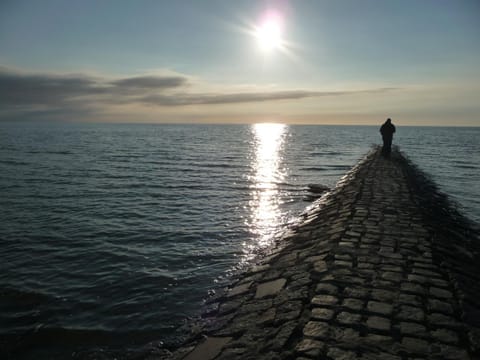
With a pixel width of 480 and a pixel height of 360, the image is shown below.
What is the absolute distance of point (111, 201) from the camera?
15688mm

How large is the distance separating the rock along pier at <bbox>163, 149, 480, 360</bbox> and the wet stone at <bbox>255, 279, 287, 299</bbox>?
0.07 feet

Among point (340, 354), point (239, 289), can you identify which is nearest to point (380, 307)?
point (340, 354)

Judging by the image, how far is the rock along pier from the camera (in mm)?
3910

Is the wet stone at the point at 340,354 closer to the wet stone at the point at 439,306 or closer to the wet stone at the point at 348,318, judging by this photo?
the wet stone at the point at 348,318

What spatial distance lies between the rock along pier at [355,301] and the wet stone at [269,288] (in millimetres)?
23

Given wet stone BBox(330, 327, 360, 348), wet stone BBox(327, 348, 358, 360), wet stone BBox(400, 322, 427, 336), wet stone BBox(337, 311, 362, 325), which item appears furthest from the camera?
wet stone BBox(337, 311, 362, 325)

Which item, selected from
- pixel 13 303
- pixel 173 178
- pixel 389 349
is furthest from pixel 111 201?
pixel 389 349

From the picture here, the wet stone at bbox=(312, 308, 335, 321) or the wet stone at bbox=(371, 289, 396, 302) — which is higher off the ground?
the wet stone at bbox=(371, 289, 396, 302)

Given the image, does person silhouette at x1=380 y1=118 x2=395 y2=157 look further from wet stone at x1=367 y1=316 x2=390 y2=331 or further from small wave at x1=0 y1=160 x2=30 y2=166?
small wave at x1=0 y1=160 x2=30 y2=166

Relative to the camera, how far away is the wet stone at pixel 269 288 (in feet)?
19.2

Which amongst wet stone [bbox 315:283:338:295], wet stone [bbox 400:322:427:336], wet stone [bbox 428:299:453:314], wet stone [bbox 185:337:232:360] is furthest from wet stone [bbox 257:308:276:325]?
wet stone [bbox 428:299:453:314]

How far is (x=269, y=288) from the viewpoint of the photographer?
607 centimetres

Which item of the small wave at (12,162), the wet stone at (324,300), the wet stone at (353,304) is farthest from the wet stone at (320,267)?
the small wave at (12,162)

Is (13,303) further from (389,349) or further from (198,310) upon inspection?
(389,349)
